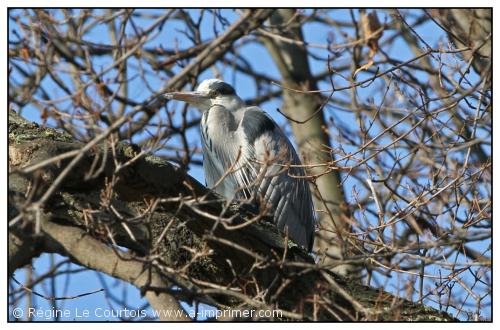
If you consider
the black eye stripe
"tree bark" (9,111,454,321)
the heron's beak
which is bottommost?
"tree bark" (9,111,454,321)

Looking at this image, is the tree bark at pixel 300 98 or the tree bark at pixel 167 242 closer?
the tree bark at pixel 167 242

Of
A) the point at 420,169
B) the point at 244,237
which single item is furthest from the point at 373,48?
the point at 420,169

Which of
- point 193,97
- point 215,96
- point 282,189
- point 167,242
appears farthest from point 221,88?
point 167,242

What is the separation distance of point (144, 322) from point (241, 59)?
5797 mm

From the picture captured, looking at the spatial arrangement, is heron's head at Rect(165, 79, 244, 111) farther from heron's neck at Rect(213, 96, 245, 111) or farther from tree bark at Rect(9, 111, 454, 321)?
tree bark at Rect(9, 111, 454, 321)

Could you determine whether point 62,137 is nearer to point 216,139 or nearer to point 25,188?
point 25,188

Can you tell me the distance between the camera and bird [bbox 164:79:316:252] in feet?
17.7

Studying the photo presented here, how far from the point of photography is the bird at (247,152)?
5410 mm

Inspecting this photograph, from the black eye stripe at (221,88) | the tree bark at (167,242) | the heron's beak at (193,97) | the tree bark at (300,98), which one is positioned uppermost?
the tree bark at (300,98)

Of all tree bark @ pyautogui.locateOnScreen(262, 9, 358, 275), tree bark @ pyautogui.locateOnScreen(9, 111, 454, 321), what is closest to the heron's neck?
tree bark @ pyautogui.locateOnScreen(262, 9, 358, 275)

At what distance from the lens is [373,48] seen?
4426 millimetres

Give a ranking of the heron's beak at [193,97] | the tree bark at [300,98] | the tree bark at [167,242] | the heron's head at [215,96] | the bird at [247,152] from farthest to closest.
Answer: the tree bark at [300,98] → the heron's head at [215,96] → the heron's beak at [193,97] → the bird at [247,152] → the tree bark at [167,242]

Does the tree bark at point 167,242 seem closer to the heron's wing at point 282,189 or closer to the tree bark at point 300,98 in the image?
the heron's wing at point 282,189

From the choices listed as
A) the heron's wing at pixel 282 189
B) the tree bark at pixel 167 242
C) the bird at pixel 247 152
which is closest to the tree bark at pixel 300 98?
the bird at pixel 247 152
